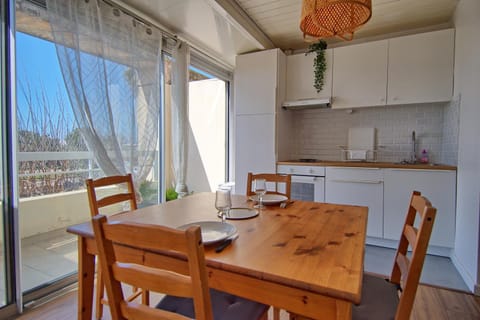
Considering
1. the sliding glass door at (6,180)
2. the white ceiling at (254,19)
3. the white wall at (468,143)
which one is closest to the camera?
the sliding glass door at (6,180)

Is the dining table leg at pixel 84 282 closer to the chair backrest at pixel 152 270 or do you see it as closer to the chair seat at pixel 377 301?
→ the chair backrest at pixel 152 270

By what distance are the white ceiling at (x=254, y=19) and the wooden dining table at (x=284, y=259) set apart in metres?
2.01

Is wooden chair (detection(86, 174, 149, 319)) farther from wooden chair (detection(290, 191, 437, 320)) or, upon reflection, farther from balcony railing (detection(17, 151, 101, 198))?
wooden chair (detection(290, 191, 437, 320))

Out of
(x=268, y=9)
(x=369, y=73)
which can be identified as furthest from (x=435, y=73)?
(x=268, y=9)

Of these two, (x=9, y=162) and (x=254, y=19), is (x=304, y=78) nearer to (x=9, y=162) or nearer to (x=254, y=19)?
(x=254, y=19)

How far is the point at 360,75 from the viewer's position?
3100mm

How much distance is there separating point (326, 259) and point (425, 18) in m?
3.26

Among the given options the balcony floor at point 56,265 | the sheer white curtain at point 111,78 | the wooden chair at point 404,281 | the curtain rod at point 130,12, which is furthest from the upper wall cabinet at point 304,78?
the wooden chair at point 404,281

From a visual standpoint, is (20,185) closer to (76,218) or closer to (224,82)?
(76,218)

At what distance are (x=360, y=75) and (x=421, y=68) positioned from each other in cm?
60

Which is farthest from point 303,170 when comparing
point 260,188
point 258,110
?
point 260,188

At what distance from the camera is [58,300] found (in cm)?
188

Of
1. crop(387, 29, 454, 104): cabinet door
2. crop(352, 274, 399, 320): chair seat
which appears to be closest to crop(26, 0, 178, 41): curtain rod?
crop(387, 29, 454, 104): cabinet door

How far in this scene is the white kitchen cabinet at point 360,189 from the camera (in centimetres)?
285
